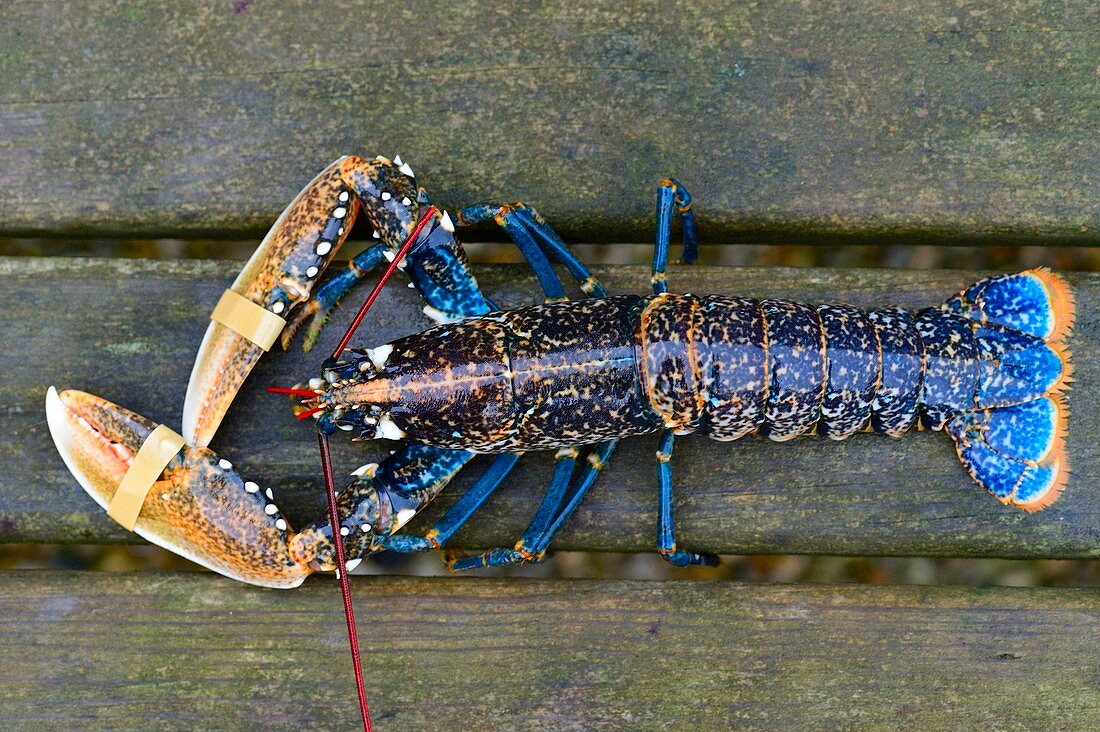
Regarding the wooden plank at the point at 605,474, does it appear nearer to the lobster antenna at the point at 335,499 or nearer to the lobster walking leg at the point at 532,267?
the lobster walking leg at the point at 532,267

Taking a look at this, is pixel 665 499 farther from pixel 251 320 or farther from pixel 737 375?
pixel 251 320

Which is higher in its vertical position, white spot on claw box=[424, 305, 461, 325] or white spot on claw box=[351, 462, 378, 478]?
white spot on claw box=[424, 305, 461, 325]

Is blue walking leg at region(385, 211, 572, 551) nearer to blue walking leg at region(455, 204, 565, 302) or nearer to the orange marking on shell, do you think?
blue walking leg at region(455, 204, 565, 302)

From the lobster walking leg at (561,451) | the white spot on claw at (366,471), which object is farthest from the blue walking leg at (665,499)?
the white spot on claw at (366,471)

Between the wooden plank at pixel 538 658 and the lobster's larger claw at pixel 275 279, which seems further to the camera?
the wooden plank at pixel 538 658

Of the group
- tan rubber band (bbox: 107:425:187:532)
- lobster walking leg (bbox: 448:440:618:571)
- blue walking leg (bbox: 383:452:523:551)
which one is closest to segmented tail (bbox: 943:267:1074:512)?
lobster walking leg (bbox: 448:440:618:571)

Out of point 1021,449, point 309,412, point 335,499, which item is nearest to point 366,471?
point 335,499
